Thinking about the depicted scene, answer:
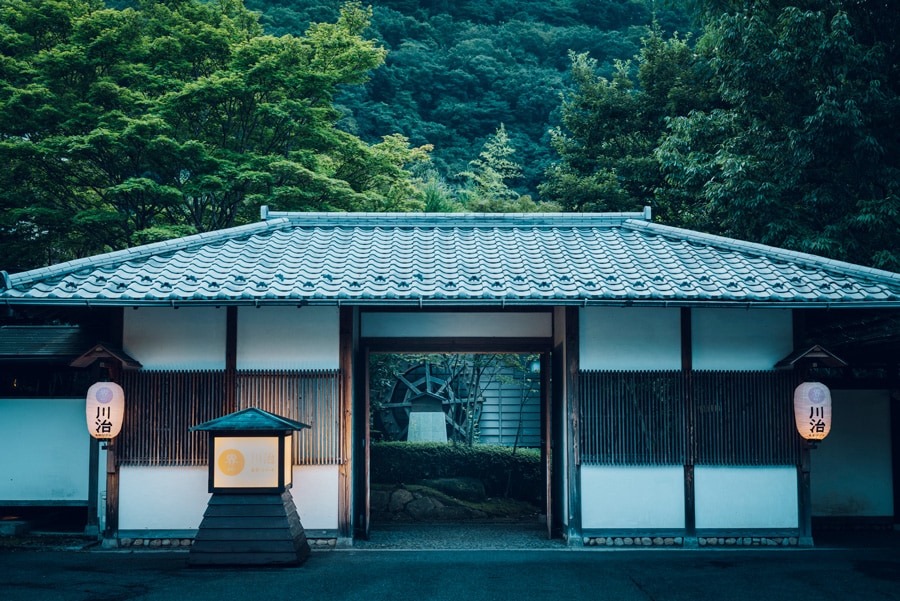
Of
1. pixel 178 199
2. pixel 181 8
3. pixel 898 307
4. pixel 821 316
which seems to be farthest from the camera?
pixel 181 8

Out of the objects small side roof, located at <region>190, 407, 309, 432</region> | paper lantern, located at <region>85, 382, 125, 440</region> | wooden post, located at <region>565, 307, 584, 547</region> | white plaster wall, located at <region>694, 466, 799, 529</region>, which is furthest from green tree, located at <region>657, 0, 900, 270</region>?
paper lantern, located at <region>85, 382, 125, 440</region>

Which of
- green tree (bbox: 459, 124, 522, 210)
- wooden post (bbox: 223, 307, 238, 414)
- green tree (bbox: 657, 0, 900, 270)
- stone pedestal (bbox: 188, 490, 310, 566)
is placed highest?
green tree (bbox: 459, 124, 522, 210)

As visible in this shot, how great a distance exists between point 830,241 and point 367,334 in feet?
24.5

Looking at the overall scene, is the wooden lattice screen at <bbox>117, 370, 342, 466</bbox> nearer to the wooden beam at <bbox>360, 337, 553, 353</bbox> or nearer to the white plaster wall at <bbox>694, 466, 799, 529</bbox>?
the wooden beam at <bbox>360, 337, 553, 353</bbox>

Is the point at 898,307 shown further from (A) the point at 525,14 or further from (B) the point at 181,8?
(A) the point at 525,14

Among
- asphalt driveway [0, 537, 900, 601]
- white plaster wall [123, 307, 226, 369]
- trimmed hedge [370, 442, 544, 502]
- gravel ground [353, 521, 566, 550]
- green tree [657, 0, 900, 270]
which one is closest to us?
asphalt driveway [0, 537, 900, 601]

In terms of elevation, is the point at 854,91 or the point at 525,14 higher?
the point at 525,14

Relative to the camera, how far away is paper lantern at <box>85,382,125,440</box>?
9.25m

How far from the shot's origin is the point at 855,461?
11273 millimetres

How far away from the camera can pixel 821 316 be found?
10969 millimetres

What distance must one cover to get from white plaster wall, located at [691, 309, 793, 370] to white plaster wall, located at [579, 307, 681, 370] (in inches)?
11.3

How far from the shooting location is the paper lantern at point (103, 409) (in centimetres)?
925

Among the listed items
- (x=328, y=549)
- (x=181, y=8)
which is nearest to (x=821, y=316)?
(x=328, y=549)

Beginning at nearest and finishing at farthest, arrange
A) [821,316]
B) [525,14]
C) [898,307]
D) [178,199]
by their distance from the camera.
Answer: [898,307], [821,316], [178,199], [525,14]
